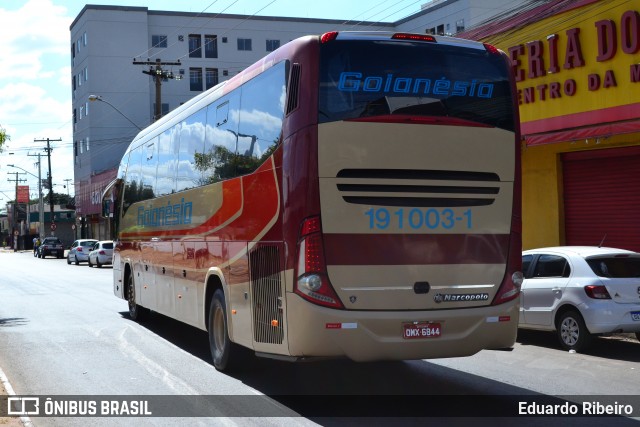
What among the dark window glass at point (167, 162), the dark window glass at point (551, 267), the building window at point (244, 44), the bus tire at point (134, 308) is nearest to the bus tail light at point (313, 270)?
the dark window glass at point (167, 162)

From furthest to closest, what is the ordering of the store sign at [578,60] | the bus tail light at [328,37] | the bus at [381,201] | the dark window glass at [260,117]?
1. the store sign at [578,60]
2. the dark window glass at [260,117]
3. the bus tail light at [328,37]
4. the bus at [381,201]

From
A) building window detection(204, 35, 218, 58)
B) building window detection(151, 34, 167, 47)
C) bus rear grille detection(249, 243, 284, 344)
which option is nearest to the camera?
bus rear grille detection(249, 243, 284, 344)

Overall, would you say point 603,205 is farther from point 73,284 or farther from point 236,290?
point 73,284

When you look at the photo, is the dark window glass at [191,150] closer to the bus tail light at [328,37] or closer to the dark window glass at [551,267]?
the bus tail light at [328,37]

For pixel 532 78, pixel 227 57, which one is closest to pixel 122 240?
pixel 532 78

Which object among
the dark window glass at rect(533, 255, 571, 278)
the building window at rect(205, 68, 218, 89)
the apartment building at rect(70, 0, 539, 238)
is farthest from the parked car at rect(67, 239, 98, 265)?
the dark window glass at rect(533, 255, 571, 278)

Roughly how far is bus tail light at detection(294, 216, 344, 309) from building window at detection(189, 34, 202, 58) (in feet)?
229

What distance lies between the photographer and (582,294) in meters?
11.4

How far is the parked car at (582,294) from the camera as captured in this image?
1118 cm

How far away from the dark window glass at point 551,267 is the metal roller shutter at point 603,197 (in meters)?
5.01

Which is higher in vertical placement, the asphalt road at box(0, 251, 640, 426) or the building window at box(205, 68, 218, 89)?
the building window at box(205, 68, 218, 89)

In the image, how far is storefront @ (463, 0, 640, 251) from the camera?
612 inches

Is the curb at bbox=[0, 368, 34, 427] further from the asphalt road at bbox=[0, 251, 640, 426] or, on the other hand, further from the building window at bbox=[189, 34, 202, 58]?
the building window at bbox=[189, 34, 202, 58]

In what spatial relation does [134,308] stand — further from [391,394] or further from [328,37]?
[328,37]
